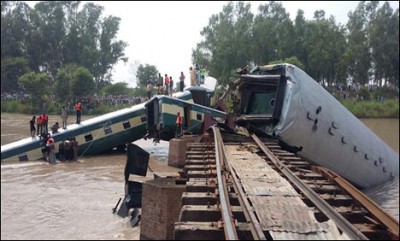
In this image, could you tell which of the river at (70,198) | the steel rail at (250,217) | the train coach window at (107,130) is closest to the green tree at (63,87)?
the river at (70,198)

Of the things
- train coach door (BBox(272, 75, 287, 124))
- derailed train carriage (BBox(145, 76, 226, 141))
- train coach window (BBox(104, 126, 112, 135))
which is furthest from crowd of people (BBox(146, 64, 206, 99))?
train coach door (BBox(272, 75, 287, 124))

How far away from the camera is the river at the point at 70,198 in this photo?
9.75m

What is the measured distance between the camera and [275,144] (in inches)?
491

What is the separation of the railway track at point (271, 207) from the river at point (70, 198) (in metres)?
2.96

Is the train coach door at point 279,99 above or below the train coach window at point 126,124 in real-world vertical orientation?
above

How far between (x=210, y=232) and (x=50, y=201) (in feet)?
29.1

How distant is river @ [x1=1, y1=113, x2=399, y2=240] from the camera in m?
9.75

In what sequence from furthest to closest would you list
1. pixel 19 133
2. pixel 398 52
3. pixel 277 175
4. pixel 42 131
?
pixel 398 52 < pixel 19 133 < pixel 42 131 < pixel 277 175

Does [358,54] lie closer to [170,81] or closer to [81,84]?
[81,84]

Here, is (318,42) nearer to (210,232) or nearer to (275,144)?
(275,144)

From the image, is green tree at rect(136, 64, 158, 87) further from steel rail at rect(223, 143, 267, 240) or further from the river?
steel rail at rect(223, 143, 267, 240)

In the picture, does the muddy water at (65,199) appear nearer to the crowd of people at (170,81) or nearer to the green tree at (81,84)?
the crowd of people at (170,81)

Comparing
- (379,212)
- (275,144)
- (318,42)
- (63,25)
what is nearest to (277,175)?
(379,212)

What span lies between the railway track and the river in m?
2.96
